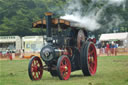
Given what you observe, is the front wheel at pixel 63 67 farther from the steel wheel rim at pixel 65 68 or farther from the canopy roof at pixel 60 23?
the canopy roof at pixel 60 23

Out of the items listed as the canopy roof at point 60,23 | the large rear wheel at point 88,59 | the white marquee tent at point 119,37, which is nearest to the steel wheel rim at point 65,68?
the large rear wheel at point 88,59

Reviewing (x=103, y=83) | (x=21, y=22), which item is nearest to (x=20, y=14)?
(x=21, y=22)

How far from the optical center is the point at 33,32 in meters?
56.3

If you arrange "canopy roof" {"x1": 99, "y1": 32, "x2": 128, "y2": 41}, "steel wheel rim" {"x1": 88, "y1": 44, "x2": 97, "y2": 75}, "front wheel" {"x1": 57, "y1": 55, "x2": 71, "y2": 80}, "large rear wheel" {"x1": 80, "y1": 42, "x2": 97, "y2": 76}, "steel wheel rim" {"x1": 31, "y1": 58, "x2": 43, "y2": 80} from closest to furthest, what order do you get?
"front wheel" {"x1": 57, "y1": 55, "x2": 71, "y2": 80}
"steel wheel rim" {"x1": 31, "y1": 58, "x2": 43, "y2": 80}
"large rear wheel" {"x1": 80, "y1": 42, "x2": 97, "y2": 76}
"steel wheel rim" {"x1": 88, "y1": 44, "x2": 97, "y2": 75}
"canopy roof" {"x1": 99, "y1": 32, "x2": 128, "y2": 41}

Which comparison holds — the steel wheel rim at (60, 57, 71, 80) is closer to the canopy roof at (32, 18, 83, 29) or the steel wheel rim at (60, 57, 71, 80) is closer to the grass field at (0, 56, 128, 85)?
the grass field at (0, 56, 128, 85)

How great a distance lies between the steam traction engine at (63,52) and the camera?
10.1 meters

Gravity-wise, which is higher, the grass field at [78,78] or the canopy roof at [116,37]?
the canopy roof at [116,37]

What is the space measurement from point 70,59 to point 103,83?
2.57m

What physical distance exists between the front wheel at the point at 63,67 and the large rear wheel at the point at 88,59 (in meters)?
0.85

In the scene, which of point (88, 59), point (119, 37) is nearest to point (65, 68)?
point (88, 59)

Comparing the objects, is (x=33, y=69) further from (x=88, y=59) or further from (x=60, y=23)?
(x=88, y=59)

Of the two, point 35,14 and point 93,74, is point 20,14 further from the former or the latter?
point 93,74

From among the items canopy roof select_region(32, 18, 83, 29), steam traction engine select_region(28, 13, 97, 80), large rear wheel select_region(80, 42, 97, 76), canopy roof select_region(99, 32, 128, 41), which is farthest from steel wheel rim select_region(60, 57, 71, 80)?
canopy roof select_region(99, 32, 128, 41)

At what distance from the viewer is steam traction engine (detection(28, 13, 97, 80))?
10125mm
